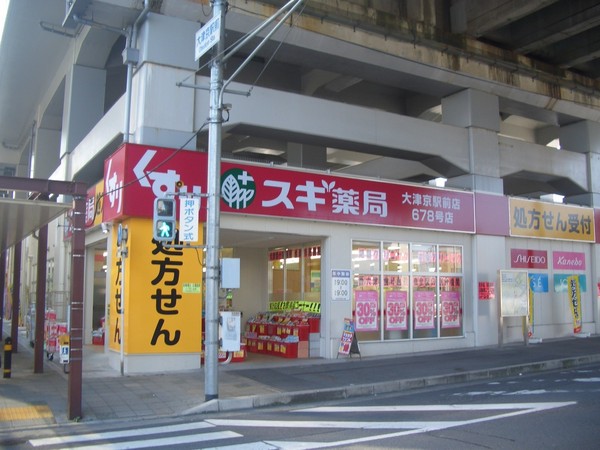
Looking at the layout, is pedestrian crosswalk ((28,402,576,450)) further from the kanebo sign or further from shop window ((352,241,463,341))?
the kanebo sign

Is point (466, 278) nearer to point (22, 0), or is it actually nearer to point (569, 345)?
point (569, 345)

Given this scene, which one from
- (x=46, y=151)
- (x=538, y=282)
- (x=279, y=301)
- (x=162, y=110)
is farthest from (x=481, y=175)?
(x=46, y=151)

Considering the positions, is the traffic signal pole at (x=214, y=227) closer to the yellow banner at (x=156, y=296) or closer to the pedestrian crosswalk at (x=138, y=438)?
the pedestrian crosswalk at (x=138, y=438)

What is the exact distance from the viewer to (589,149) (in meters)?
23.6

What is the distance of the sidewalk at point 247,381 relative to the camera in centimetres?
998

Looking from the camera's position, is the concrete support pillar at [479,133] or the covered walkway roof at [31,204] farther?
the concrete support pillar at [479,133]

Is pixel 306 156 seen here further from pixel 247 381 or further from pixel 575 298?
pixel 575 298

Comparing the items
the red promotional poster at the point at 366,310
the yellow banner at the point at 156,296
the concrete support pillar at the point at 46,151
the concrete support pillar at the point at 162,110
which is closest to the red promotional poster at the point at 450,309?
the red promotional poster at the point at 366,310

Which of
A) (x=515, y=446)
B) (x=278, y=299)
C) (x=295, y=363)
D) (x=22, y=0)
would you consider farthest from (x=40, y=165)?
(x=515, y=446)

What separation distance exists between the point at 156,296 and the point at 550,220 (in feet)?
50.2

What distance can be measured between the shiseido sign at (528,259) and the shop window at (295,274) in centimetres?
781

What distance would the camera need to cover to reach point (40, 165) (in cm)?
2762

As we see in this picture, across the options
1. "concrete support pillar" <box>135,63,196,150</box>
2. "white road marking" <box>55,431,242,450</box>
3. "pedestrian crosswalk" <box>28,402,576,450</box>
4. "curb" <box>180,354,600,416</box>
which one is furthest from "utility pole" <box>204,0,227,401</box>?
"concrete support pillar" <box>135,63,196,150</box>

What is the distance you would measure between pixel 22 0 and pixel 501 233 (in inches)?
705
